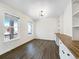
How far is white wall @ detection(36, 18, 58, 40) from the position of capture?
27.6 feet

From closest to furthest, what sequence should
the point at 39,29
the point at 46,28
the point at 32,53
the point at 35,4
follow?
the point at 32,53, the point at 35,4, the point at 46,28, the point at 39,29

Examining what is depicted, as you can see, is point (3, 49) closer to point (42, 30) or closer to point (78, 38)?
point (78, 38)

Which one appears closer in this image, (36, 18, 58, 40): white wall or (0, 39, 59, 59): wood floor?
(0, 39, 59, 59): wood floor

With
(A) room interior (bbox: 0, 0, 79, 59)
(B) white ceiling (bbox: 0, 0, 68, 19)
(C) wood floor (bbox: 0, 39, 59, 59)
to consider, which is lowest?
(C) wood floor (bbox: 0, 39, 59, 59)

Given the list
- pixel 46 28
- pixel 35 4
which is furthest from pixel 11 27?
pixel 46 28

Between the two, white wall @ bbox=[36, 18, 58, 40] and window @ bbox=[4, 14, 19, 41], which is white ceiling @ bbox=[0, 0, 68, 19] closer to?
window @ bbox=[4, 14, 19, 41]

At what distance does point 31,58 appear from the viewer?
3.35 meters

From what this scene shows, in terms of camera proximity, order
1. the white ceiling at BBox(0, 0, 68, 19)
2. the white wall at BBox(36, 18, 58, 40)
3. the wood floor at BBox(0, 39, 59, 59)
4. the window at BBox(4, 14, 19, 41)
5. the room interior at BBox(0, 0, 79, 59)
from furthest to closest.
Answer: the white wall at BBox(36, 18, 58, 40) → the window at BBox(4, 14, 19, 41) → the white ceiling at BBox(0, 0, 68, 19) → the wood floor at BBox(0, 39, 59, 59) → the room interior at BBox(0, 0, 79, 59)

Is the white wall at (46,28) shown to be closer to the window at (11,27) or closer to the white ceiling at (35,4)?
the white ceiling at (35,4)

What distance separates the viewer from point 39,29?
9047 mm

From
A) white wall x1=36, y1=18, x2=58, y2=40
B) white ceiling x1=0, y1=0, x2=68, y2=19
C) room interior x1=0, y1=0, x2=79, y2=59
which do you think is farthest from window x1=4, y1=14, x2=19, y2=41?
white wall x1=36, y1=18, x2=58, y2=40

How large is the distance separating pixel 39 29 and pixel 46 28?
816mm

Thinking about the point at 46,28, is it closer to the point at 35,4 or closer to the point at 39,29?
the point at 39,29

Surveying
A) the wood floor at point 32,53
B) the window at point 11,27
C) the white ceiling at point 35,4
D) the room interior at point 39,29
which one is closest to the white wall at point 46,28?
the room interior at point 39,29
